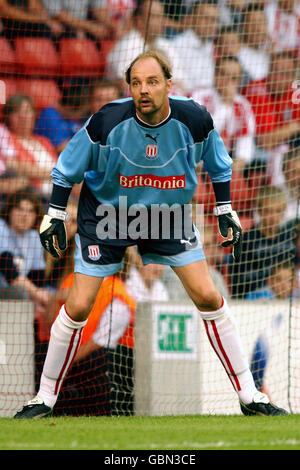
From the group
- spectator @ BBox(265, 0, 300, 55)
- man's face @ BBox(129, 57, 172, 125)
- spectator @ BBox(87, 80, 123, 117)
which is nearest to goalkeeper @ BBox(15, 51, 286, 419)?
man's face @ BBox(129, 57, 172, 125)

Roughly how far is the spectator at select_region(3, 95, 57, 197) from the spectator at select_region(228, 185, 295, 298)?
1.63 metres

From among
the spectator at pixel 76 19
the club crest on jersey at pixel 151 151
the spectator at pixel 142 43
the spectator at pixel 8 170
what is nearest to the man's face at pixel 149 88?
the club crest on jersey at pixel 151 151

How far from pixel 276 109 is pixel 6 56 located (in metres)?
2.26

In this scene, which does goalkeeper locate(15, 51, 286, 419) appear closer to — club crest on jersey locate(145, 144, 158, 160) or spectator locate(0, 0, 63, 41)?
club crest on jersey locate(145, 144, 158, 160)

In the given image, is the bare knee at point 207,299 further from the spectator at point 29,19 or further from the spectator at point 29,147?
the spectator at point 29,19

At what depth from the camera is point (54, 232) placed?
468 cm

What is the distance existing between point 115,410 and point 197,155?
6.60 feet

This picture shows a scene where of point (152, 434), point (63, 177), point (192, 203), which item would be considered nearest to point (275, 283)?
point (192, 203)

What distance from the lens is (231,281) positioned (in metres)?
6.79

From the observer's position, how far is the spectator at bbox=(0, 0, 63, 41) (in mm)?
7156

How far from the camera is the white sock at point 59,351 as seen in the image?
475 centimetres

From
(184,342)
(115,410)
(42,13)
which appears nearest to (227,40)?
(42,13)
